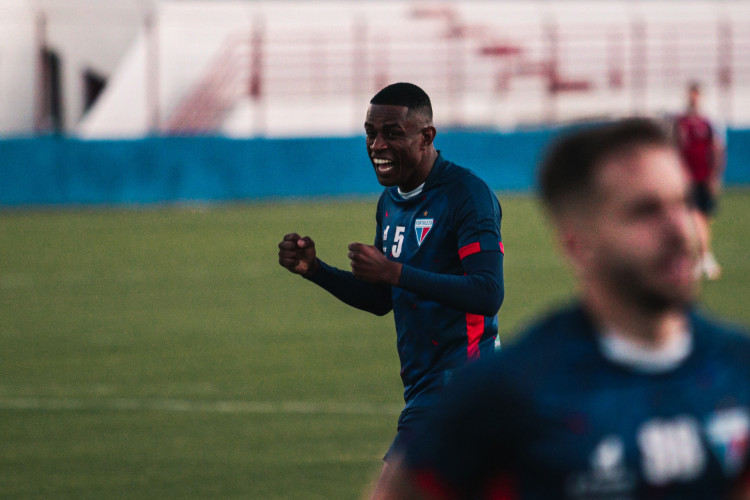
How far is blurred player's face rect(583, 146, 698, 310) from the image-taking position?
2234 mm

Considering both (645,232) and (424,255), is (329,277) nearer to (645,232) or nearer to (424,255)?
(424,255)

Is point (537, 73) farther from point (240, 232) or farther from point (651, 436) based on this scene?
point (651, 436)

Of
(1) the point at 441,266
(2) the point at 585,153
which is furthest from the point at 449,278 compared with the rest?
(2) the point at 585,153

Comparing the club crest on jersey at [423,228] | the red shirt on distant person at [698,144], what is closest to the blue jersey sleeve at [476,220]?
the club crest on jersey at [423,228]

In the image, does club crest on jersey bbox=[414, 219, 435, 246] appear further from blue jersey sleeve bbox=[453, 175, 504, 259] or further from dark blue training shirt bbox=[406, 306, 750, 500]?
dark blue training shirt bbox=[406, 306, 750, 500]

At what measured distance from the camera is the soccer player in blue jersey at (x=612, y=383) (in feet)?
7.41

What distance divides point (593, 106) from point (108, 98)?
532 inches

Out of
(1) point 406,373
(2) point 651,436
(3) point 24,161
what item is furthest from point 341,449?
(3) point 24,161

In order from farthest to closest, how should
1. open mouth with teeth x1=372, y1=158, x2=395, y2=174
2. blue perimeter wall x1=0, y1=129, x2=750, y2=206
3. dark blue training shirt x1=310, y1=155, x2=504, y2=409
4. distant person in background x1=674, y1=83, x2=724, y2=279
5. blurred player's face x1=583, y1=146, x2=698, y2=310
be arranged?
blue perimeter wall x1=0, y1=129, x2=750, y2=206 → distant person in background x1=674, y1=83, x2=724, y2=279 → open mouth with teeth x1=372, y1=158, x2=395, y2=174 → dark blue training shirt x1=310, y1=155, x2=504, y2=409 → blurred player's face x1=583, y1=146, x2=698, y2=310

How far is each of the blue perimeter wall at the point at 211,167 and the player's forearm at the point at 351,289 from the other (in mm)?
21697

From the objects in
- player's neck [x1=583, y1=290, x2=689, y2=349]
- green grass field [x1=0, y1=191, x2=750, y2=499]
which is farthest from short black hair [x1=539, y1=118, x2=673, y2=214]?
green grass field [x1=0, y1=191, x2=750, y2=499]

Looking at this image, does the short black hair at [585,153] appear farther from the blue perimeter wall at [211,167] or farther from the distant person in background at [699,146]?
the blue perimeter wall at [211,167]

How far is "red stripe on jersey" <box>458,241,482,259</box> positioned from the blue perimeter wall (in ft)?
72.5

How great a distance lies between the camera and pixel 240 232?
2238cm
